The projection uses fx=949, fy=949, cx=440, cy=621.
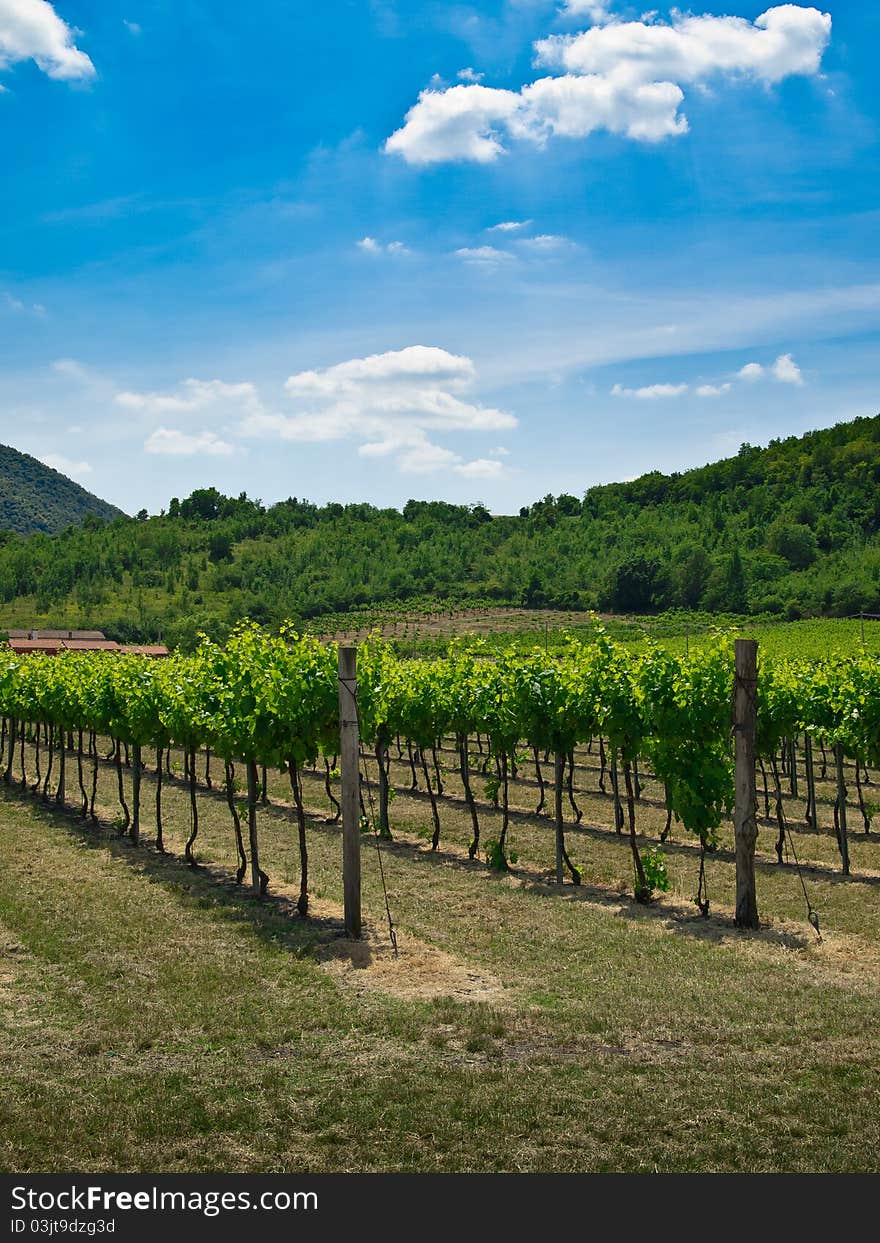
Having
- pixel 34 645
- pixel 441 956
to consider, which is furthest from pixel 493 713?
pixel 34 645

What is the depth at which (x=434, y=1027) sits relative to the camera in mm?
9086

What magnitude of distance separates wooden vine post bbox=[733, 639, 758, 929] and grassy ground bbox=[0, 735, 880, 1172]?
77cm

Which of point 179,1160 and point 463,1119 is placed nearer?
point 179,1160

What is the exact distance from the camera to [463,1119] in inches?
275

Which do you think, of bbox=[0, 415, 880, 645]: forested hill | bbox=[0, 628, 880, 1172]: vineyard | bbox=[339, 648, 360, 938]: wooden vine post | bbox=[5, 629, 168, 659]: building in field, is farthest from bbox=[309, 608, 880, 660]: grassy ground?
bbox=[339, 648, 360, 938]: wooden vine post

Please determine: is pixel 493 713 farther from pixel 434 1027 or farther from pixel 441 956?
pixel 434 1027

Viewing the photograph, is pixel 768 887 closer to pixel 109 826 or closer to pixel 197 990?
pixel 197 990

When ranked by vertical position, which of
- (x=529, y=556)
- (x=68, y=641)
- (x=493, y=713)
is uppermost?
(x=529, y=556)

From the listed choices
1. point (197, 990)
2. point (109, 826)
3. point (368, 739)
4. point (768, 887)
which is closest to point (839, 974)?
point (768, 887)

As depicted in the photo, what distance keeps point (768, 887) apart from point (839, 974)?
5123 mm

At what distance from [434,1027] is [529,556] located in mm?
147995

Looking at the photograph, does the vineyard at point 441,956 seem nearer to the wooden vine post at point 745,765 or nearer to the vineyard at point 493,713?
the vineyard at point 493,713

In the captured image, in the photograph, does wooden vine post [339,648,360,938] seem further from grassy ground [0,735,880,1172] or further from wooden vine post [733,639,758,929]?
wooden vine post [733,639,758,929]

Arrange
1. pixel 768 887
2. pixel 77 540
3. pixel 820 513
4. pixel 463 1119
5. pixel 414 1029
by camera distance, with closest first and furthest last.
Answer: pixel 463 1119 → pixel 414 1029 → pixel 768 887 → pixel 820 513 → pixel 77 540
